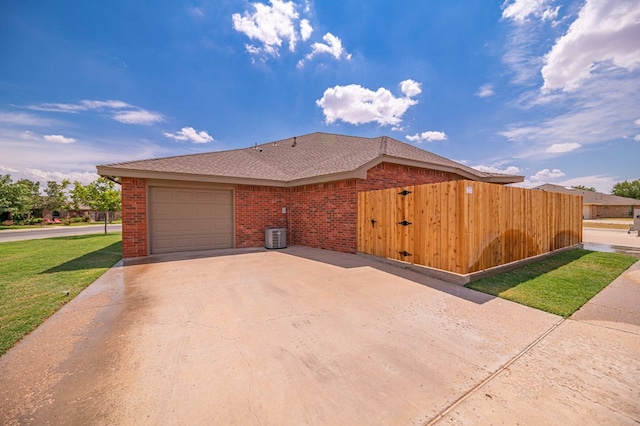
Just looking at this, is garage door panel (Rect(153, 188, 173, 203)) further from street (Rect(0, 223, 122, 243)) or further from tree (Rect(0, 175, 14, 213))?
tree (Rect(0, 175, 14, 213))

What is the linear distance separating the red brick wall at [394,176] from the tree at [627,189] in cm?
7510

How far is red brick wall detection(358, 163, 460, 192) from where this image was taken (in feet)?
27.6

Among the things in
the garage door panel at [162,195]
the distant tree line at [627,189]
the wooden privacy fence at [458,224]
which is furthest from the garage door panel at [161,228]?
the distant tree line at [627,189]

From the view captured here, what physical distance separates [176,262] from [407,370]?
7.03 meters

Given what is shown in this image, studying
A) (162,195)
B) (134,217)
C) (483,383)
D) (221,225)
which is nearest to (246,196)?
(221,225)

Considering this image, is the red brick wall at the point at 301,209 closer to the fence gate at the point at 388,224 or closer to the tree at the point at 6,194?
the fence gate at the point at 388,224

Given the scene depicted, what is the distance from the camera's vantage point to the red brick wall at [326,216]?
8.38 m

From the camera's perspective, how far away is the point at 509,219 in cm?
599

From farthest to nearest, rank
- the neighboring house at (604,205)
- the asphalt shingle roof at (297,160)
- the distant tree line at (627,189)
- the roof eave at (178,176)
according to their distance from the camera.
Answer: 1. the distant tree line at (627,189)
2. the neighboring house at (604,205)
3. the asphalt shingle roof at (297,160)
4. the roof eave at (178,176)

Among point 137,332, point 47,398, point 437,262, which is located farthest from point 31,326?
point 437,262

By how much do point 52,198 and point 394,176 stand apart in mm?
56771

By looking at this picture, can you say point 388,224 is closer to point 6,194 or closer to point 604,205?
point 6,194

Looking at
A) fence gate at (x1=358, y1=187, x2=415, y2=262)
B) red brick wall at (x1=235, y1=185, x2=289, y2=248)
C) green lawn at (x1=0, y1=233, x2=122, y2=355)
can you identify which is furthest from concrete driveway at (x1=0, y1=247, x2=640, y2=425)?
red brick wall at (x1=235, y1=185, x2=289, y2=248)

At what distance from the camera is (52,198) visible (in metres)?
40.6
